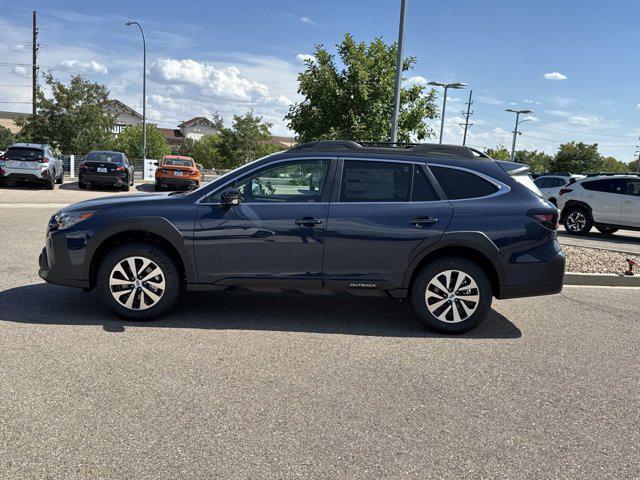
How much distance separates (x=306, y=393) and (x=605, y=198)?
13243 mm

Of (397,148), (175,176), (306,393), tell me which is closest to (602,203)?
(397,148)

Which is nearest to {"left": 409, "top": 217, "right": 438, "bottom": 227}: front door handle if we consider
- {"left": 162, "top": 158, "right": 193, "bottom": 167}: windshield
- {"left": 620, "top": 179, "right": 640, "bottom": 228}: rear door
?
{"left": 620, "top": 179, "right": 640, "bottom": 228}: rear door

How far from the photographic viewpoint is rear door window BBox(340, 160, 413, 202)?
524 cm

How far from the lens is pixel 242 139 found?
71312 millimetres

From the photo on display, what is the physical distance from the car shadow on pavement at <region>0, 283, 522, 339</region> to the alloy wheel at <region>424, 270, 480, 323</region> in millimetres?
230

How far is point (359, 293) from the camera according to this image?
207 inches

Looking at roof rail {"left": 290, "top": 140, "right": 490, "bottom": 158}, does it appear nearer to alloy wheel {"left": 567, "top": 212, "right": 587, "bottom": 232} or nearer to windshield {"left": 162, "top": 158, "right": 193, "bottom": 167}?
alloy wheel {"left": 567, "top": 212, "right": 587, "bottom": 232}

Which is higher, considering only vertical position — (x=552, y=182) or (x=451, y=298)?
(x=552, y=182)

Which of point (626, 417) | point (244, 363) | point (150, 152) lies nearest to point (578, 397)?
point (626, 417)

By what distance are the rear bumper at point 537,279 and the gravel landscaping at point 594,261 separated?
129 inches

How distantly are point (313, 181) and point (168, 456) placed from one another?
298 cm

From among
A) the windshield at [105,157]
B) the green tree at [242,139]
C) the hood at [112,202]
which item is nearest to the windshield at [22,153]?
the windshield at [105,157]

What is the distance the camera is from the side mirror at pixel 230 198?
510cm

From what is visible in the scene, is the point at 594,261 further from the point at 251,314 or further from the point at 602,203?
the point at 602,203
